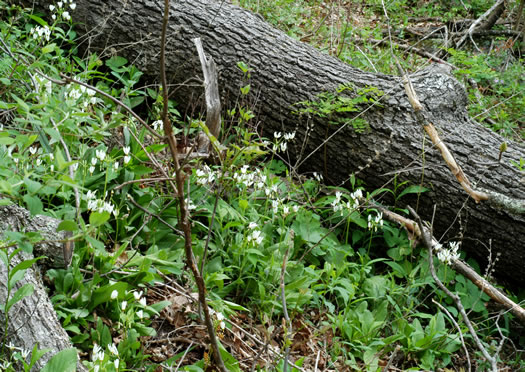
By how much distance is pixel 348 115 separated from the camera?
4605mm

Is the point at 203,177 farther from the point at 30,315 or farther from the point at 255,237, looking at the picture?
the point at 30,315

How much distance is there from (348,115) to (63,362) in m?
3.21

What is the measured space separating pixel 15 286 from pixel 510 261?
3.50 m

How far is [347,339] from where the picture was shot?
11.4 feet

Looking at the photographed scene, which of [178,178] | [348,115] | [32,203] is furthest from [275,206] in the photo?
[32,203]

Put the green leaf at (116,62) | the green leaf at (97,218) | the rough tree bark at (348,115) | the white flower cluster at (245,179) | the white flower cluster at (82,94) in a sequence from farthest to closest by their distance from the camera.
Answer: the green leaf at (116,62)
the rough tree bark at (348,115)
the white flower cluster at (245,179)
the white flower cluster at (82,94)
the green leaf at (97,218)

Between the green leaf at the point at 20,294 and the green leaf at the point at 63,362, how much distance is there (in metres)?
0.29

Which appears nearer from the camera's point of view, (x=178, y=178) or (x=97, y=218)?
(x=97, y=218)

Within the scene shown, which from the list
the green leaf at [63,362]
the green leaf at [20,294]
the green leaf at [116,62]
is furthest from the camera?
the green leaf at [116,62]

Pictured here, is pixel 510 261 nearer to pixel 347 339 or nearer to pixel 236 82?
pixel 347 339

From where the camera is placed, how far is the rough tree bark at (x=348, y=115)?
167 inches

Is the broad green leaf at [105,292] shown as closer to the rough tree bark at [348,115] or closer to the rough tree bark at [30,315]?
the rough tree bark at [30,315]

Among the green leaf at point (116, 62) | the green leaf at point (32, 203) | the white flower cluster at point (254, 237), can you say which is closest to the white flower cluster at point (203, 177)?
the white flower cluster at point (254, 237)

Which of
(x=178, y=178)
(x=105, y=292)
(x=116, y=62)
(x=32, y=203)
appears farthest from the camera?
(x=116, y=62)
